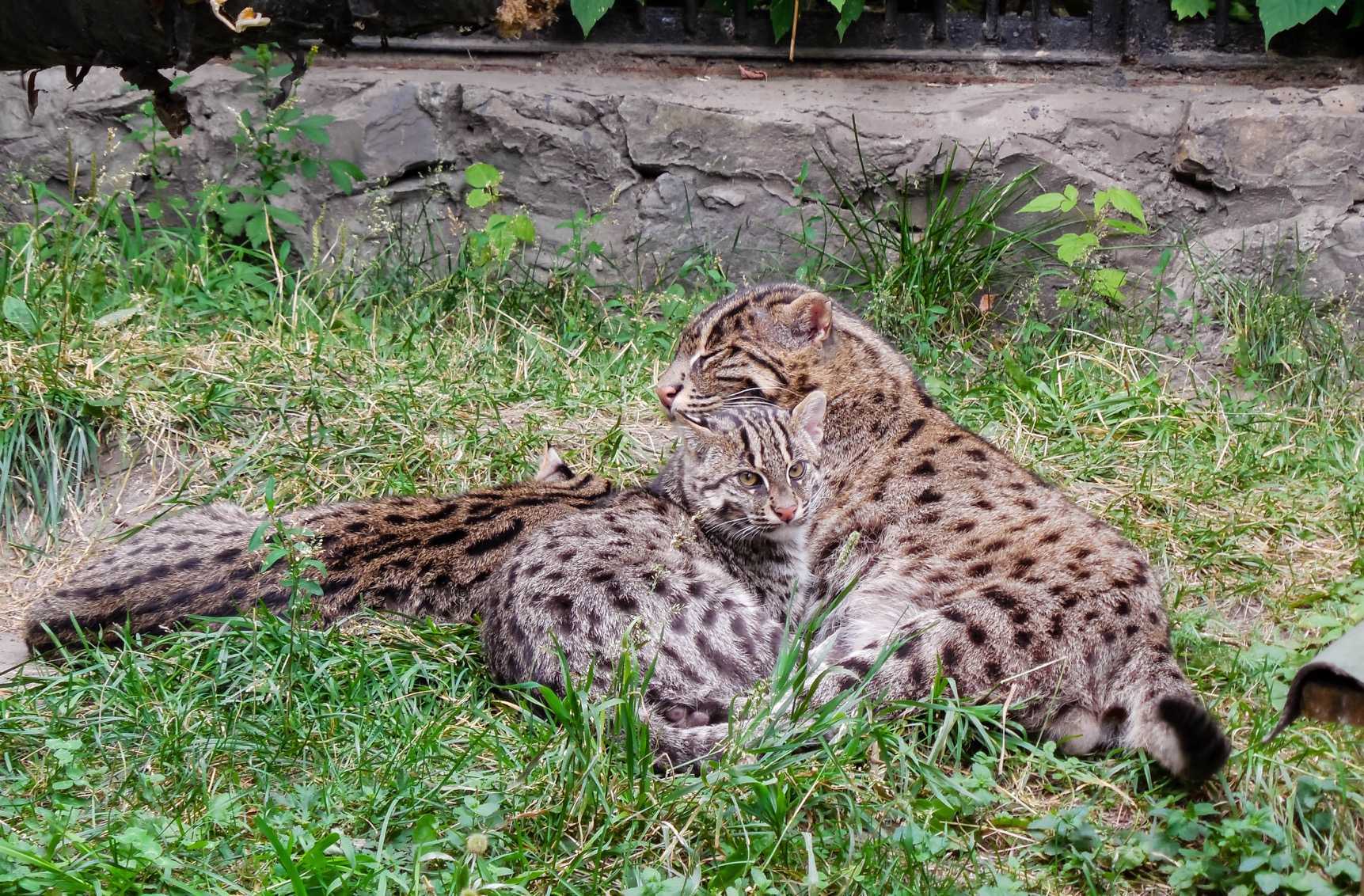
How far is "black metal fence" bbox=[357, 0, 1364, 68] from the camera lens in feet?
26.2

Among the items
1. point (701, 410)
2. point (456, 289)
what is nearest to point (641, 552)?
point (701, 410)

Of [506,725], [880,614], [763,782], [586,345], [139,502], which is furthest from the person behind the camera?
[586,345]

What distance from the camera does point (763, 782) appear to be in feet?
12.3

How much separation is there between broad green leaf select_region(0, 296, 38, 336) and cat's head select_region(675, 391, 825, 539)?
11.0 ft

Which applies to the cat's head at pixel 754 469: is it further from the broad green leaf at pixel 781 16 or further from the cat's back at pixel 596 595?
the broad green leaf at pixel 781 16

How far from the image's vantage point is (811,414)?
5.50m

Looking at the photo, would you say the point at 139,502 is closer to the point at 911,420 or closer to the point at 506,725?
the point at 506,725

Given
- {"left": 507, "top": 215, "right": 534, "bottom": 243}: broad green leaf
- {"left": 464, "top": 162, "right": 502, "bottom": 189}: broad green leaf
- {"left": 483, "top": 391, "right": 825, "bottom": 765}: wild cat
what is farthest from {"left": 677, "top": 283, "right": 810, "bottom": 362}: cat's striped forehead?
{"left": 464, "top": 162, "right": 502, "bottom": 189}: broad green leaf

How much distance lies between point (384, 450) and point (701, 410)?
1.55 m

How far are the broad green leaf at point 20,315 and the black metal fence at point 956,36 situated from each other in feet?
8.96

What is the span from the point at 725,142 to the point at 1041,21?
2.04 meters

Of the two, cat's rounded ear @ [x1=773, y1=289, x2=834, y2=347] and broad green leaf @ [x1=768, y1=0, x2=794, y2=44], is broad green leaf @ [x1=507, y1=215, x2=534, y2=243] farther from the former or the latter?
cat's rounded ear @ [x1=773, y1=289, x2=834, y2=347]

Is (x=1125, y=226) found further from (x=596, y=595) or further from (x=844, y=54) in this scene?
(x=596, y=595)

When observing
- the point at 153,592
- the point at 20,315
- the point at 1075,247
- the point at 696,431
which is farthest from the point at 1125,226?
the point at 20,315
